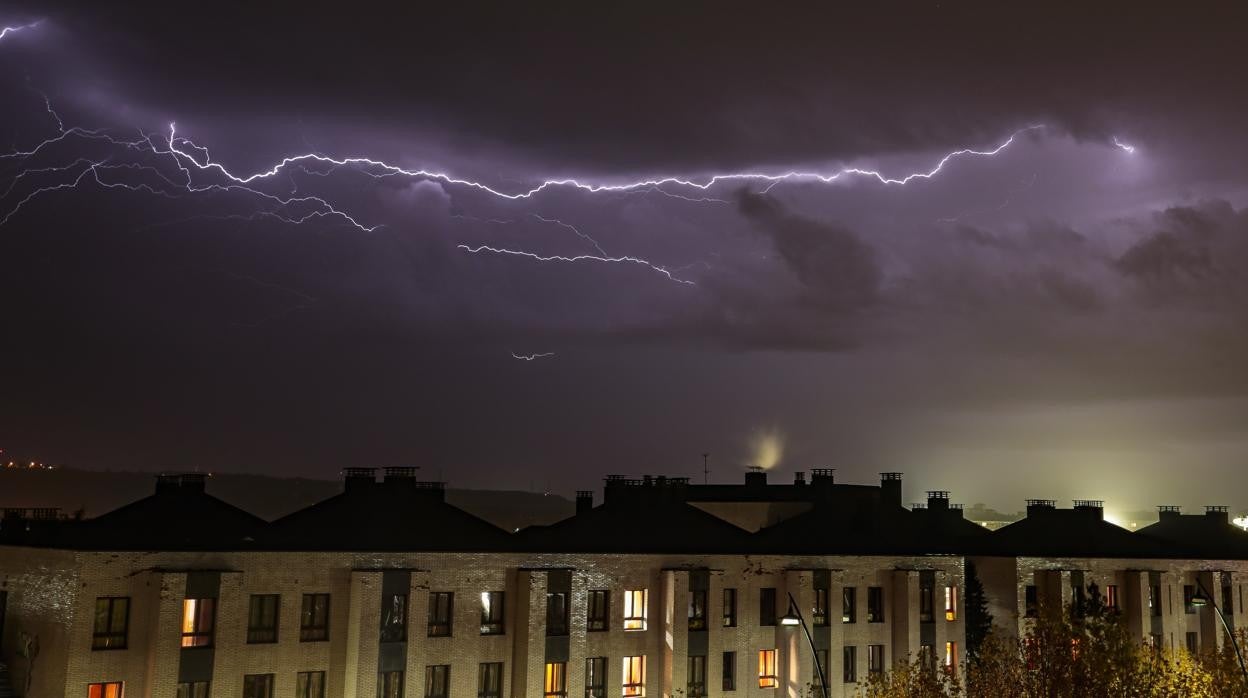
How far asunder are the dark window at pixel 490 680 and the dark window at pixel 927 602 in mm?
17757

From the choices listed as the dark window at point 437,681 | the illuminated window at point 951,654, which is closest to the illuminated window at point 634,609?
the dark window at point 437,681

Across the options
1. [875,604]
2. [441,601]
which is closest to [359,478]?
[441,601]

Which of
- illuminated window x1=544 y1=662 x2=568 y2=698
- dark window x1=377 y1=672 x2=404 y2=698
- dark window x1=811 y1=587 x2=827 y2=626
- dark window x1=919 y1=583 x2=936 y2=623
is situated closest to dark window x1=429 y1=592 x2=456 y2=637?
dark window x1=377 y1=672 x2=404 y2=698

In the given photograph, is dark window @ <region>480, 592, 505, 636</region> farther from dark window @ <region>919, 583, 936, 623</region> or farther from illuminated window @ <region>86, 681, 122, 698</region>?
dark window @ <region>919, 583, 936, 623</region>

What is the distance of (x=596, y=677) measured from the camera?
42.2 metres

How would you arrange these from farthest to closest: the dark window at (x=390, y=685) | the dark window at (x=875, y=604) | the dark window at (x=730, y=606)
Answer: the dark window at (x=875, y=604)
the dark window at (x=730, y=606)
the dark window at (x=390, y=685)

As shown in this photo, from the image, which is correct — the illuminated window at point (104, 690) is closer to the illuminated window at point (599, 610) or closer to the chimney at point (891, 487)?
the illuminated window at point (599, 610)

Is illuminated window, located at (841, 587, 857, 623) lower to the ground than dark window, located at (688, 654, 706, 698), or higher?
higher

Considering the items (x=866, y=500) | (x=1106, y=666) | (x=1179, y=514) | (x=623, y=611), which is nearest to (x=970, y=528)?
(x=866, y=500)

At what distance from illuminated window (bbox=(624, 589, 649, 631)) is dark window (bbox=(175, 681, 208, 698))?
14357mm

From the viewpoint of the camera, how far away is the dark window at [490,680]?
1571 inches

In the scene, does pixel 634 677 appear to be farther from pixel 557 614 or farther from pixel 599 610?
pixel 557 614

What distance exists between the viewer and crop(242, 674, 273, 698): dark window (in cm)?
3559

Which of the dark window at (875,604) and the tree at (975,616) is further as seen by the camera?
the tree at (975,616)
